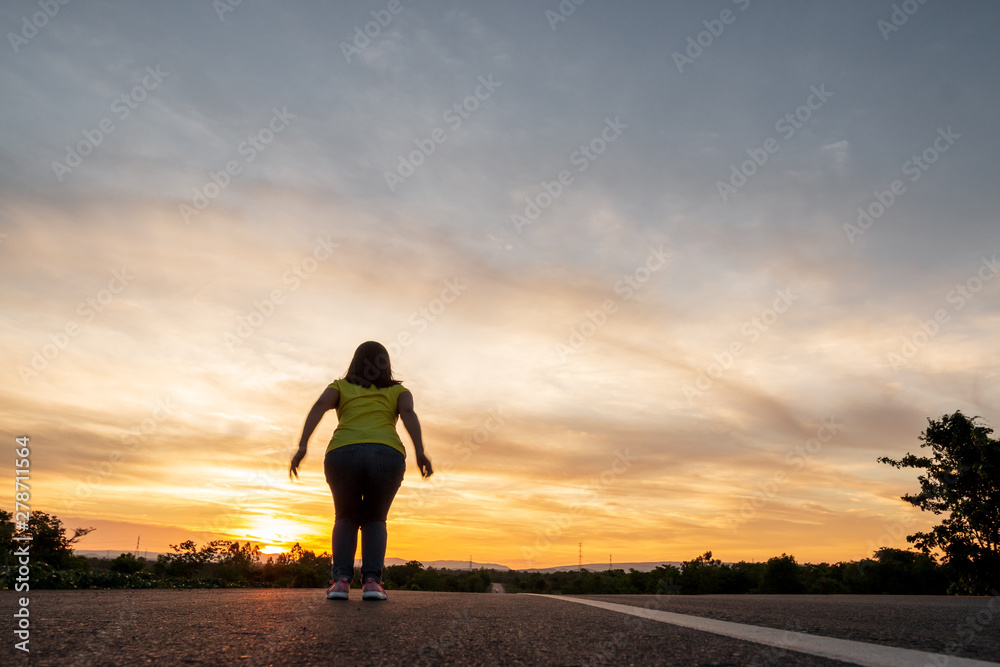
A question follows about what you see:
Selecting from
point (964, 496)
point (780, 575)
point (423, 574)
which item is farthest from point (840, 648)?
point (423, 574)

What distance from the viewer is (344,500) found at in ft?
18.6

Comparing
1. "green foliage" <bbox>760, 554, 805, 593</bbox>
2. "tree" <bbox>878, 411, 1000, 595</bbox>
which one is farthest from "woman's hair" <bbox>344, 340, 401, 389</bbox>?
"green foliage" <bbox>760, 554, 805, 593</bbox>

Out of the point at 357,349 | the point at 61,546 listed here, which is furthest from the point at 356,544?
the point at 61,546

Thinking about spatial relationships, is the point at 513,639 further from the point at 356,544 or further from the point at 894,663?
the point at 356,544

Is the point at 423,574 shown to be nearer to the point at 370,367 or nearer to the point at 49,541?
the point at 49,541

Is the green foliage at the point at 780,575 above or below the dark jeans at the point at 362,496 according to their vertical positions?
below

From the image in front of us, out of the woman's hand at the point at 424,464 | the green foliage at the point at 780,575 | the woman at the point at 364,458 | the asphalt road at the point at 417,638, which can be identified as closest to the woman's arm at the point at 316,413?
the woman at the point at 364,458

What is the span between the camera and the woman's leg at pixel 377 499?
18.5ft

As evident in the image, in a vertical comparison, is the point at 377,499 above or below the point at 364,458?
below

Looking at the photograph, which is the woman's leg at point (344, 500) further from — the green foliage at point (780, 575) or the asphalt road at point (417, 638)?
the green foliage at point (780, 575)

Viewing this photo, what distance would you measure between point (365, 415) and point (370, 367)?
479mm

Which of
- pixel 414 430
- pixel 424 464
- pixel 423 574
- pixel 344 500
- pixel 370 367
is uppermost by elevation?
pixel 370 367

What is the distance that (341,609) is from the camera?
407cm

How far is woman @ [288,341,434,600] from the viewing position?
18.5 feet
